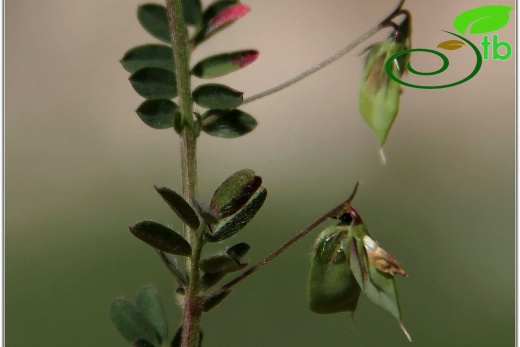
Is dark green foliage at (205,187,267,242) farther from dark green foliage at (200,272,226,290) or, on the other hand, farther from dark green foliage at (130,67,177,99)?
dark green foliage at (130,67,177,99)

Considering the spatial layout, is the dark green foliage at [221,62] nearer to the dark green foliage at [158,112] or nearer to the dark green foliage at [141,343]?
the dark green foliage at [158,112]

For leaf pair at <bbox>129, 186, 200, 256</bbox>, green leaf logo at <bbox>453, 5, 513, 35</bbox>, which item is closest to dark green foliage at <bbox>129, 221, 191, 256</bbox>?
leaf pair at <bbox>129, 186, 200, 256</bbox>

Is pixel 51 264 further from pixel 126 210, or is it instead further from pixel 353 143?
pixel 353 143

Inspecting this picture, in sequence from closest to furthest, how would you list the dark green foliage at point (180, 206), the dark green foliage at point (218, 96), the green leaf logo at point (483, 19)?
1. the dark green foliage at point (180, 206)
2. the dark green foliage at point (218, 96)
3. the green leaf logo at point (483, 19)

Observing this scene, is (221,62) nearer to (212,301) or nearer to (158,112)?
(158,112)

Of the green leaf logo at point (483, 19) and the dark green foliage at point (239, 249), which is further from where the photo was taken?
the green leaf logo at point (483, 19)

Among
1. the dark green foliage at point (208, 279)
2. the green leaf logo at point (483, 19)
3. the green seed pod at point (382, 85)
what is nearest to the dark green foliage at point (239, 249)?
the dark green foliage at point (208, 279)

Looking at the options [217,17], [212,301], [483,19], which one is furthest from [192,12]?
[483,19]
